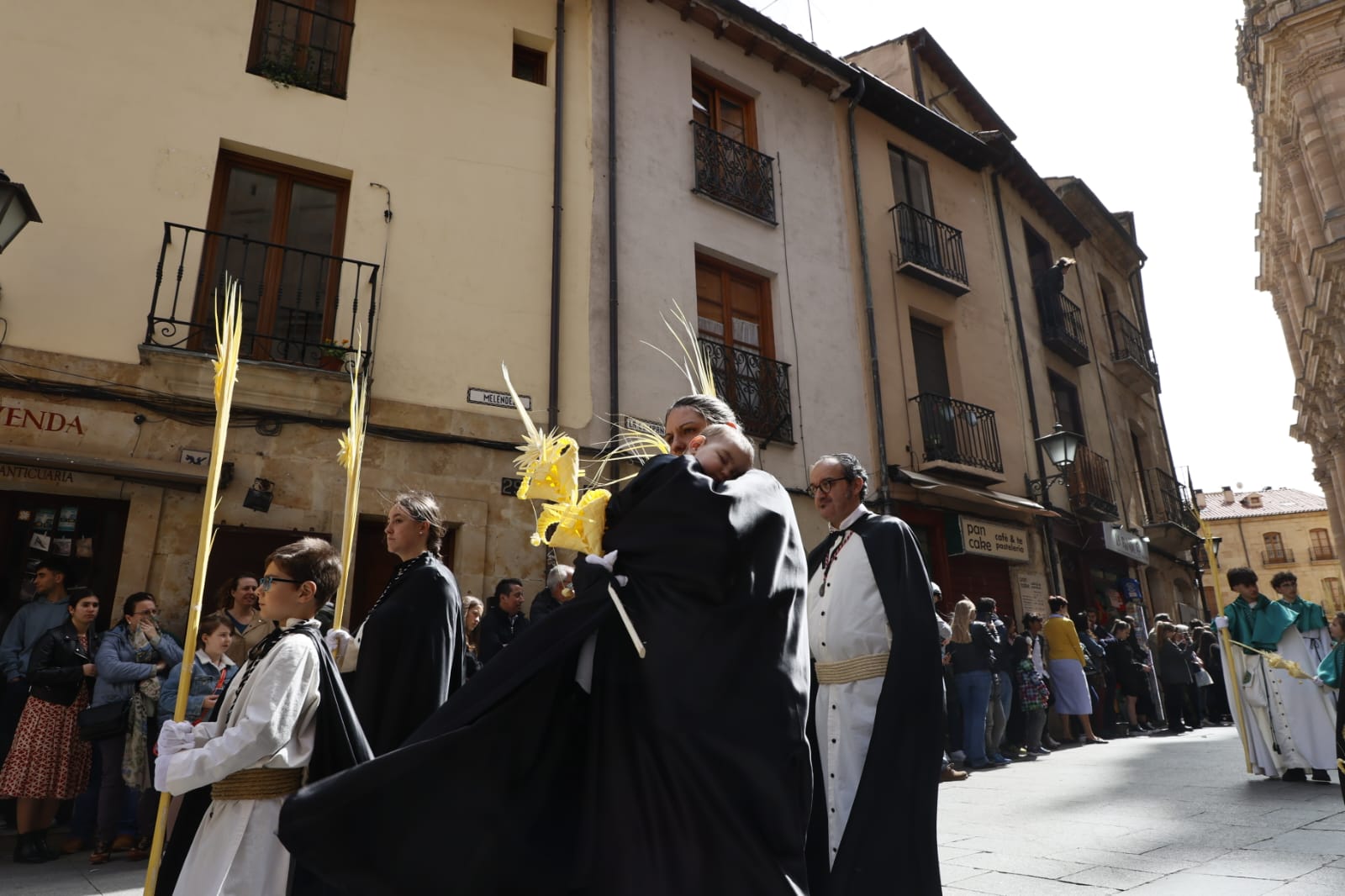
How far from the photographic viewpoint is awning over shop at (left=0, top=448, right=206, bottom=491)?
6457 millimetres

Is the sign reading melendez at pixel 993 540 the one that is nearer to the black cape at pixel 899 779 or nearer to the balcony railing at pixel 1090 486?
the balcony railing at pixel 1090 486

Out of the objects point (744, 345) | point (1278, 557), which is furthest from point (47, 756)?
point (1278, 557)

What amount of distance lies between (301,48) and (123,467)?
4.95m

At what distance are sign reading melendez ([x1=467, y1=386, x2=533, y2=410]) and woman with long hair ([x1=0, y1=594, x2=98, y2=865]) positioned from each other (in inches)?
148

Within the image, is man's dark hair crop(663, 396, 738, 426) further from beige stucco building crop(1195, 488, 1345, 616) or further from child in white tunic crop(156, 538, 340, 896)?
beige stucco building crop(1195, 488, 1345, 616)

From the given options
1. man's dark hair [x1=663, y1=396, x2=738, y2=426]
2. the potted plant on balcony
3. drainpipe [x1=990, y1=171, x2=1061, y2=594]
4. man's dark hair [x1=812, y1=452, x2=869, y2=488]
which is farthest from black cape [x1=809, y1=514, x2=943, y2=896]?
drainpipe [x1=990, y1=171, x2=1061, y2=594]

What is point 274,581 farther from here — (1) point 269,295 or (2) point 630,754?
(1) point 269,295

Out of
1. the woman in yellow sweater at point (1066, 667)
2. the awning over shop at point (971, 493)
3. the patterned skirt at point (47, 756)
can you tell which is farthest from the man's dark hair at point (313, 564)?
the woman in yellow sweater at point (1066, 667)

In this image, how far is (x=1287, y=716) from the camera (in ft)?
22.1

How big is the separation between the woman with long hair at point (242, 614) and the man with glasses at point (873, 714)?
4213 mm

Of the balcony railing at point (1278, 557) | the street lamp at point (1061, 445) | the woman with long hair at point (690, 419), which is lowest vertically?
the woman with long hair at point (690, 419)

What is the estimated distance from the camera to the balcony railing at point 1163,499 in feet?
61.2

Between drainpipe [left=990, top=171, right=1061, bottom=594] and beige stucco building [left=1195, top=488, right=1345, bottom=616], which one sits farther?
beige stucco building [left=1195, top=488, right=1345, bottom=616]

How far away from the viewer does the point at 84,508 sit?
23.0ft
